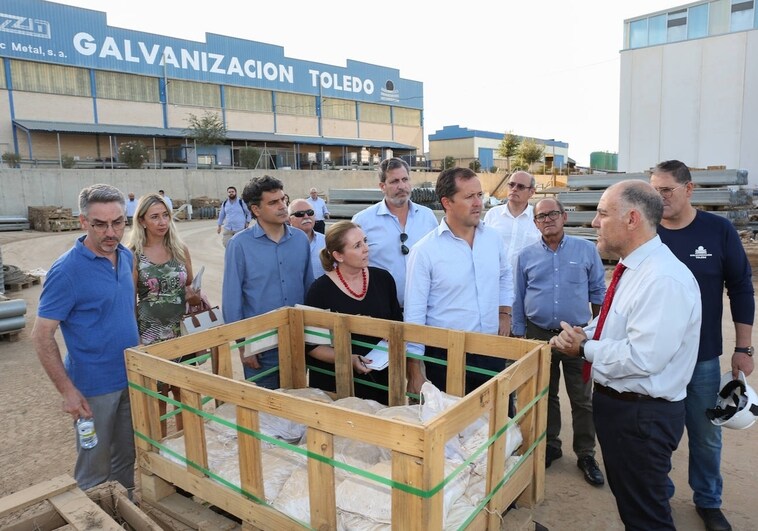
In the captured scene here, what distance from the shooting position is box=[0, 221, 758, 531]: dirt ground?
10.9ft

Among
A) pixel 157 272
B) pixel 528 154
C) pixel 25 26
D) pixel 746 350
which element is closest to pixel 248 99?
pixel 25 26

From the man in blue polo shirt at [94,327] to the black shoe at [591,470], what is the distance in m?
3.03

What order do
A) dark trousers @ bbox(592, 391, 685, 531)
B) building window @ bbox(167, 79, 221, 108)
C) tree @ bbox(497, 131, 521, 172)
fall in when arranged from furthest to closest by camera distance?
Result: tree @ bbox(497, 131, 521, 172) → building window @ bbox(167, 79, 221, 108) → dark trousers @ bbox(592, 391, 685, 531)

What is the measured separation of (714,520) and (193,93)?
40.9 meters

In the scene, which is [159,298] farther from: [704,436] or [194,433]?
[704,436]

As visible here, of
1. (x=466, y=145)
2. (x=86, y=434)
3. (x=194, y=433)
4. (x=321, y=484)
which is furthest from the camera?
(x=466, y=145)

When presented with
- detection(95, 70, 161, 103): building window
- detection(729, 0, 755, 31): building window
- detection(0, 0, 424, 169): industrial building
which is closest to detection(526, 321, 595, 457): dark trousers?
detection(729, 0, 755, 31): building window

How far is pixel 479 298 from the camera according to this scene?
10.8 feet

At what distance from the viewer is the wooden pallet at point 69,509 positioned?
1.98 m

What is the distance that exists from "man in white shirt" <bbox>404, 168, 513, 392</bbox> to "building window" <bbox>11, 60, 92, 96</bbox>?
121 feet

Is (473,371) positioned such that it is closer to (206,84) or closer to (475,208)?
(475,208)

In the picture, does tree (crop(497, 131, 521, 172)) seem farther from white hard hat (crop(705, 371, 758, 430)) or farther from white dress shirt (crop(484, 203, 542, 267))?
white hard hat (crop(705, 371, 758, 430))

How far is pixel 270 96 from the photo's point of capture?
4222cm

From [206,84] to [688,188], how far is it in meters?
40.5
